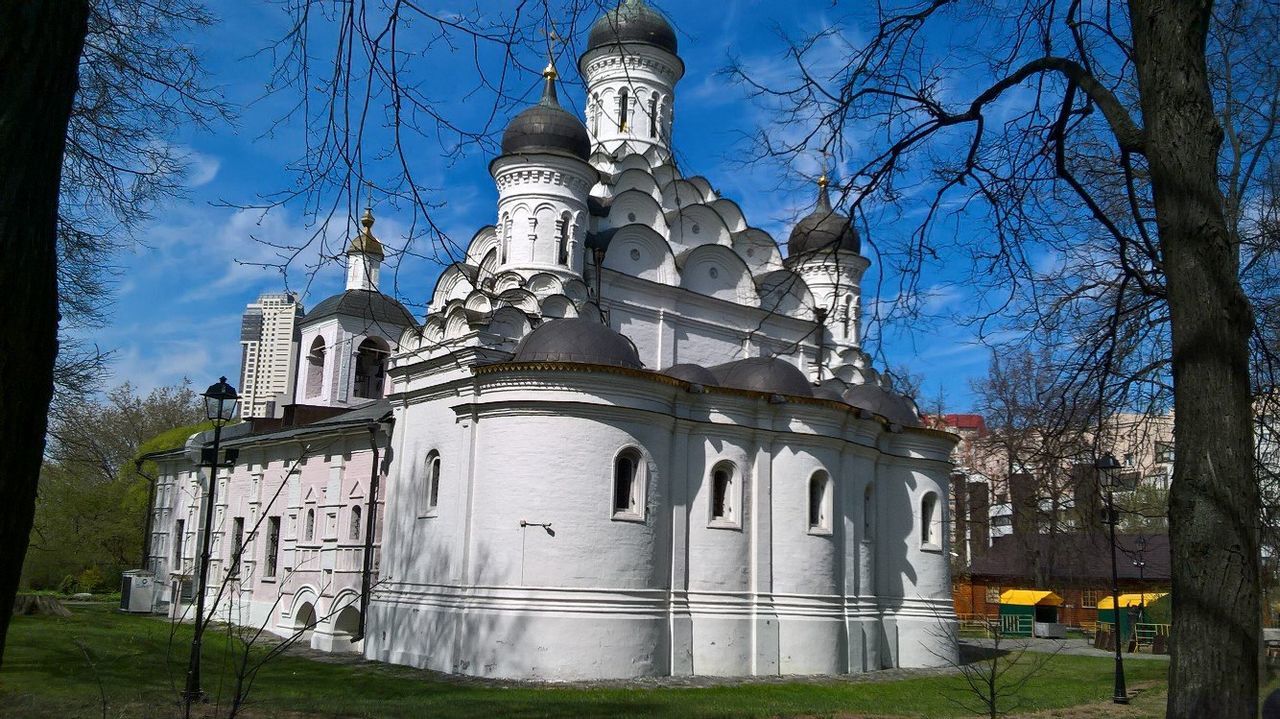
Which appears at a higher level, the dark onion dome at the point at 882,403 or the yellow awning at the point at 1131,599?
the dark onion dome at the point at 882,403

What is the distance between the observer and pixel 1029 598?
103 feet

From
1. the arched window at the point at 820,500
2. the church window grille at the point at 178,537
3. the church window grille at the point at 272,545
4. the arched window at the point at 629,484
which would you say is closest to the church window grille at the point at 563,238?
the arched window at the point at 629,484

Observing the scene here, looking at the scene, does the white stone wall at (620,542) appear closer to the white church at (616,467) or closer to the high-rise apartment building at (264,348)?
the white church at (616,467)

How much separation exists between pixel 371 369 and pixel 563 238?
10209mm

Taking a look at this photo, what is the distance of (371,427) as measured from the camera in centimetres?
2064

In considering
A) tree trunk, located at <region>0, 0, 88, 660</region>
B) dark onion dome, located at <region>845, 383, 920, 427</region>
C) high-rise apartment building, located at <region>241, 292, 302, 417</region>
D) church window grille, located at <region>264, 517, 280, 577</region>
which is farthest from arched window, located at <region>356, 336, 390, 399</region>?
high-rise apartment building, located at <region>241, 292, 302, 417</region>

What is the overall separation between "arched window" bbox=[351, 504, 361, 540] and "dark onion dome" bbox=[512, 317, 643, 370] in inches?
278

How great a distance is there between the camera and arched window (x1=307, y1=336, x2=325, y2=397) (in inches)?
1125

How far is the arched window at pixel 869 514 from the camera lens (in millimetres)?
19922

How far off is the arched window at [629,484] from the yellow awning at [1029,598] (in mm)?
19405

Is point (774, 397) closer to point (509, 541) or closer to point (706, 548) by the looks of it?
point (706, 548)

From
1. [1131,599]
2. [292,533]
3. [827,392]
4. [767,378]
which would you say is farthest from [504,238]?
[1131,599]

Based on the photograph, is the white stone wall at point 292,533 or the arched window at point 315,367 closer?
the white stone wall at point 292,533

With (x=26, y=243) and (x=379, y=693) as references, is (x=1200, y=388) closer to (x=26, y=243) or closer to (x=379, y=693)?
(x=26, y=243)
